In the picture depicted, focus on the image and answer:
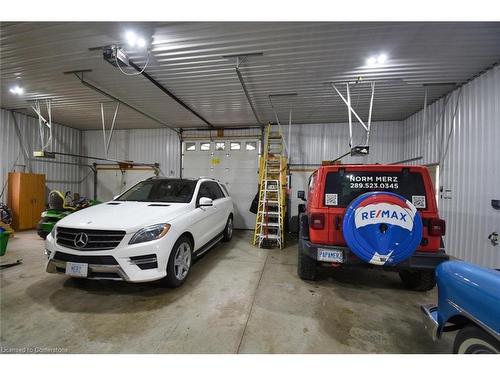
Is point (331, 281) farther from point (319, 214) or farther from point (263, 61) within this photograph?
point (263, 61)

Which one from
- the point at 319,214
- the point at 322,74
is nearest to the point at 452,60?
the point at 322,74

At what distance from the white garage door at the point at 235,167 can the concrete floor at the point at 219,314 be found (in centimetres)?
405

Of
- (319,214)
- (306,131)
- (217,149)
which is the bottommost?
(319,214)

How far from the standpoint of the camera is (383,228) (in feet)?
7.94

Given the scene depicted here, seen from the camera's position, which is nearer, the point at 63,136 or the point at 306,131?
the point at 306,131

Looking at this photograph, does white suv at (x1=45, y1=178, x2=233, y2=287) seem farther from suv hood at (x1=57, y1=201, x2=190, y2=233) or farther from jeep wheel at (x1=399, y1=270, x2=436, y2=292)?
jeep wheel at (x1=399, y1=270, x2=436, y2=292)

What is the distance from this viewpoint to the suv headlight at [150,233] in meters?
2.68

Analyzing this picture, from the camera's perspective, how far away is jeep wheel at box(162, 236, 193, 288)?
2.95 m

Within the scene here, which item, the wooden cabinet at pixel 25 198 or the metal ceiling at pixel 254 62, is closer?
the metal ceiling at pixel 254 62

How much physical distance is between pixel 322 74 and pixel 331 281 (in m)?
3.83

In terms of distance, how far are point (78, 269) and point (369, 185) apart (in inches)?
150

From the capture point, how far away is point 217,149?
26.0 ft

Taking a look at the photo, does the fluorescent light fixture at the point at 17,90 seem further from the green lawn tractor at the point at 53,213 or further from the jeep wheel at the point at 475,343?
the jeep wheel at the point at 475,343

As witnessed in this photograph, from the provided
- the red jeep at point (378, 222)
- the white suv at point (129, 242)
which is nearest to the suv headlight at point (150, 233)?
the white suv at point (129, 242)
